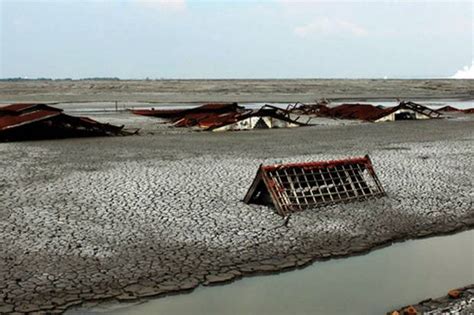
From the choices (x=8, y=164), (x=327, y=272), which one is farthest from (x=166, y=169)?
(x=327, y=272)

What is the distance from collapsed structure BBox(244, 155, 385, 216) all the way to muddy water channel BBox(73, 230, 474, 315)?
1.80 metres

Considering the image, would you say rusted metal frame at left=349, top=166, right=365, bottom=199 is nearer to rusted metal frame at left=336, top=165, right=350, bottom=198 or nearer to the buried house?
rusted metal frame at left=336, top=165, right=350, bottom=198

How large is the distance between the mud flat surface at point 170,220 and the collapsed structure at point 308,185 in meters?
0.23

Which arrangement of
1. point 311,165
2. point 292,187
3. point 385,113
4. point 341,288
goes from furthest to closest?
point 385,113
point 311,165
point 292,187
point 341,288

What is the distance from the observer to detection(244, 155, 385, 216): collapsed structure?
761cm

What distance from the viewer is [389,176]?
10023mm

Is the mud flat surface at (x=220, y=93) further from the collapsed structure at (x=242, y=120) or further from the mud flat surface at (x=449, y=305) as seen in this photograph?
the mud flat surface at (x=449, y=305)

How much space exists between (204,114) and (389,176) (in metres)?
14.2

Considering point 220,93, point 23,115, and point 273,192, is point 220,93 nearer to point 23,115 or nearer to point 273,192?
point 23,115

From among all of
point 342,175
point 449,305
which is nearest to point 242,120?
point 342,175

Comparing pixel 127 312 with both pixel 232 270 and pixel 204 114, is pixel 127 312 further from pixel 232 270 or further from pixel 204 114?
pixel 204 114

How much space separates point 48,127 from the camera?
16.7 m

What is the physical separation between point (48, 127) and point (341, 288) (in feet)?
45.3

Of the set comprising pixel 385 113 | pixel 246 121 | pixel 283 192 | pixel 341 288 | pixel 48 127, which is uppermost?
pixel 385 113
